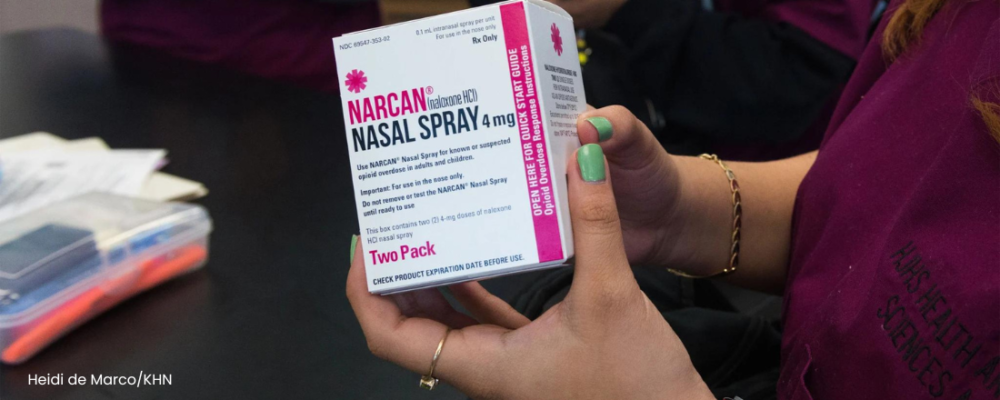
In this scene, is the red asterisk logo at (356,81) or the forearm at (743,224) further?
the forearm at (743,224)

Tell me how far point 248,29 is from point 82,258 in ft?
3.76

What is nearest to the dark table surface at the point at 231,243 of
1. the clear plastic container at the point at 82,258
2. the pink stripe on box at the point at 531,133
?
the clear plastic container at the point at 82,258

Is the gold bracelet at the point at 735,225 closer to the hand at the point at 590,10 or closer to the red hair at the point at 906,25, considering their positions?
the red hair at the point at 906,25

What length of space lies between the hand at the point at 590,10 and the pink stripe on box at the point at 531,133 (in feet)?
2.43

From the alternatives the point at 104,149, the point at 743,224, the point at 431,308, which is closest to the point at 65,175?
the point at 104,149

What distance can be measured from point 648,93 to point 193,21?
3.84 feet

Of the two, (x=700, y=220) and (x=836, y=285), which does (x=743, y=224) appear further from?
(x=836, y=285)

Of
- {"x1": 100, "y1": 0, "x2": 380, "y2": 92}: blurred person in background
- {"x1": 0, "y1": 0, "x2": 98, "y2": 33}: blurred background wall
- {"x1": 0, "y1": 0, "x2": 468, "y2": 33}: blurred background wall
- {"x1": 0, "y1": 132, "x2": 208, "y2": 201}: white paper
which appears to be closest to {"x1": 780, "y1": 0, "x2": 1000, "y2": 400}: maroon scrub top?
{"x1": 0, "y1": 132, "x2": 208, "y2": 201}: white paper

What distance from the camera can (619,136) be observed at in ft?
1.98

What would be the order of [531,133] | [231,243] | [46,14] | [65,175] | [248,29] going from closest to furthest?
[531,133] < [231,243] < [65,175] < [248,29] < [46,14]

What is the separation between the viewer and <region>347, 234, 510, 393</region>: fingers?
528mm

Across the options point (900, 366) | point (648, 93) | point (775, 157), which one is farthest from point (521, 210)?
point (775, 157)

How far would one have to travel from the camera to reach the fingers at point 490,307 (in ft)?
2.05

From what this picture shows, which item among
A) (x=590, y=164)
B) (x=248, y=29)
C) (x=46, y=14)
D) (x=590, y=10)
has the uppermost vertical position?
(x=46, y=14)
